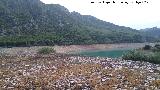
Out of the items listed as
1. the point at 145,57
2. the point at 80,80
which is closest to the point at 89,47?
the point at 145,57

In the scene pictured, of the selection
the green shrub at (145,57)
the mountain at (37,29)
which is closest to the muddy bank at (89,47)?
the mountain at (37,29)

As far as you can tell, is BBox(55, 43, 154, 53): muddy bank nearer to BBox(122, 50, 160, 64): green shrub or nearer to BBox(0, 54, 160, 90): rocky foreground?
BBox(122, 50, 160, 64): green shrub

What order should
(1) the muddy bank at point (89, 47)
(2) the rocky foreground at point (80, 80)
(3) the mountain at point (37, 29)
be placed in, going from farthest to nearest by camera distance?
(3) the mountain at point (37, 29) → (1) the muddy bank at point (89, 47) → (2) the rocky foreground at point (80, 80)

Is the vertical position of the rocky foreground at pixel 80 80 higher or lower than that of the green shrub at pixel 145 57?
higher

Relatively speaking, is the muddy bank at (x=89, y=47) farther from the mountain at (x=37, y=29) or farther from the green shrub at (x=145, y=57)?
the green shrub at (x=145, y=57)

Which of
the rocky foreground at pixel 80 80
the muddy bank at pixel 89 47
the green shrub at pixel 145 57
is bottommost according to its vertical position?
the muddy bank at pixel 89 47

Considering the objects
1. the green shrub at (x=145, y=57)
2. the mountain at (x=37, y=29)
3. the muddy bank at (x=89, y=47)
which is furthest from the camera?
the mountain at (x=37, y=29)

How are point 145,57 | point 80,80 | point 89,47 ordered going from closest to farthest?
point 80,80
point 145,57
point 89,47

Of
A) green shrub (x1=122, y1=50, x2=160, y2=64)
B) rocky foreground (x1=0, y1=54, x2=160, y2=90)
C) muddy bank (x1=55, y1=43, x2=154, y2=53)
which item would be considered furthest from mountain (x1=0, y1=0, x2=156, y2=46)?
rocky foreground (x1=0, y1=54, x2=160, y2=90)

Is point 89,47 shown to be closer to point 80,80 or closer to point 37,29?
point 37,29

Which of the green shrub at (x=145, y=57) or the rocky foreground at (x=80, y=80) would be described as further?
the green shrub at (x=145, y=57)

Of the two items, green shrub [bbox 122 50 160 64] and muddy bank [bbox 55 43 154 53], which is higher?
green shrub [bbox 122 50 160 64]

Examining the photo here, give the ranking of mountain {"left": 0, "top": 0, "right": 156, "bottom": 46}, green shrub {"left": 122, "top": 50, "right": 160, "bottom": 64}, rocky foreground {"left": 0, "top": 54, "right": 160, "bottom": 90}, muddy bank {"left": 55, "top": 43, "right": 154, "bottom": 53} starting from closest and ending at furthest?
rocky foreground {"left": 0, "top": 54, "right": 160, "bottom": 90}, green shrub {"left": 122, "top": 50, "right": 160, "bottom": 64}, muddy bank {"left": 55, "top": 43, "right": 154, "bottom": 53}, mountain {"left": 0, "top": 0, "right": 156, "bottom": 46}

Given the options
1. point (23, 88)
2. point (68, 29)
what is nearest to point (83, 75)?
point (23, 88)
